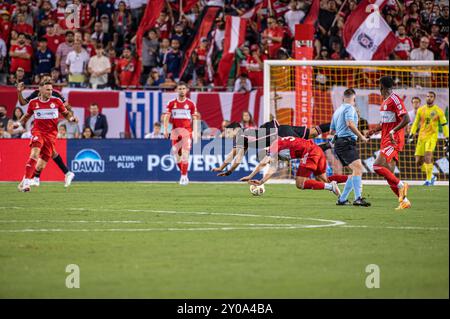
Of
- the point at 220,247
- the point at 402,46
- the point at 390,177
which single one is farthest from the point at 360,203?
the point at 402,46

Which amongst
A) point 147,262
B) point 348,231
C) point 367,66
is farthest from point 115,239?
point 367,66

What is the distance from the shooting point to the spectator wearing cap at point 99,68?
1075 inches

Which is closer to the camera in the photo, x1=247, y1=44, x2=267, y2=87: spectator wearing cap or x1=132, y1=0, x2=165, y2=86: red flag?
x1=247, y1=44, x2=267, y2=87: spectator wearing cap

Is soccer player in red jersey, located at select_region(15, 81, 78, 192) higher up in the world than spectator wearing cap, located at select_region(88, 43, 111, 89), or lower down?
lower down

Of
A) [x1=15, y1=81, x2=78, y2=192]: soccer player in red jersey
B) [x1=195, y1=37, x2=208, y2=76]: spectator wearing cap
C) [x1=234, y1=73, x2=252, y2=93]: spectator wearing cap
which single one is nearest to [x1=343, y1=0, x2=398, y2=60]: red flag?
[x1=234, y1=73, x2=252, y2=93]: spectator wearing cap

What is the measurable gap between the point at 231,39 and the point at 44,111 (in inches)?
335

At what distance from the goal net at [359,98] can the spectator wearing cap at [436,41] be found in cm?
112

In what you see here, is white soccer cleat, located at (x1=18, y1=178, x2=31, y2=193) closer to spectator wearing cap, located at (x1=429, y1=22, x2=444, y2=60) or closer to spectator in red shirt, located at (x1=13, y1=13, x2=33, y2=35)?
spectator in red shirt, located at (x1=13, y1=13, x2=33, y2=35)

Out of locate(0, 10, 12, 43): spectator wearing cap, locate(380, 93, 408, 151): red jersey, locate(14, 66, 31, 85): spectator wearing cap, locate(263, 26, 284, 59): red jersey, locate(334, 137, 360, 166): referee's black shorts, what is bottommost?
locate(334, 137, 360, 166): referee's black shorts

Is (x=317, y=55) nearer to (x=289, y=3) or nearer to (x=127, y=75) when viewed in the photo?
(x=289, y=3)

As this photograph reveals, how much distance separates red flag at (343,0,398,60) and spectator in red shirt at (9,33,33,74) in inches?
383

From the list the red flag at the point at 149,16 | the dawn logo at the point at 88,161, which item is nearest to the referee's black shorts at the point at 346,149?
the dawn logo at the point at 88,161

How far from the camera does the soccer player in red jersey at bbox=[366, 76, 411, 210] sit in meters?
15.8

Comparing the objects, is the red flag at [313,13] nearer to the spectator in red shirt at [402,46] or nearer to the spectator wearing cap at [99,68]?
the spectator in red shirt at [402,46]
